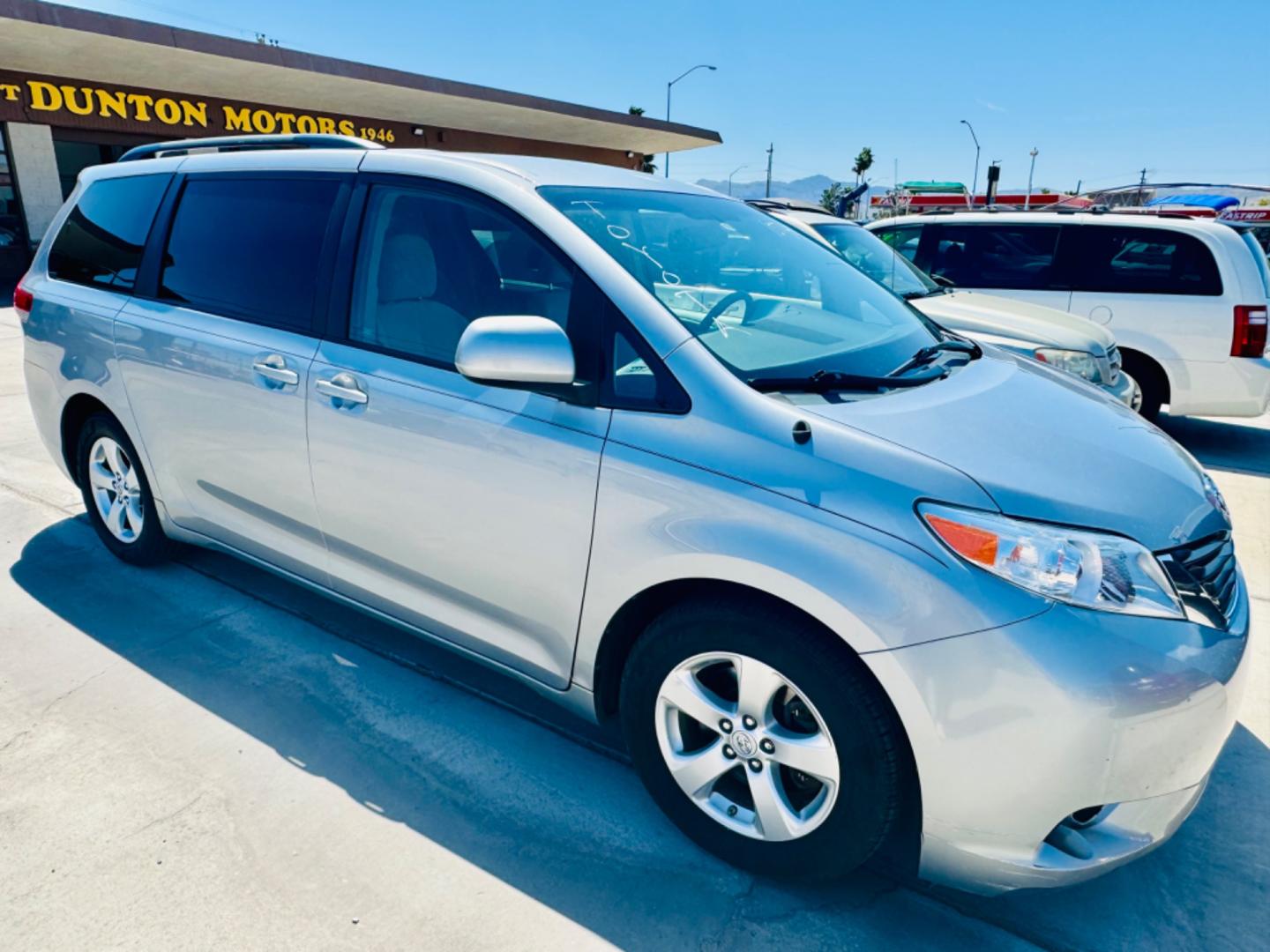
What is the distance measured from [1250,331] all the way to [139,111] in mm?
20208

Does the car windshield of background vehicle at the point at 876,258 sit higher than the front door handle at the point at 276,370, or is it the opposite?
the car windshield of background vehicle at the point at 876,258

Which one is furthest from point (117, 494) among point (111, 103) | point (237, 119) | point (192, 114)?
point (237, 119)

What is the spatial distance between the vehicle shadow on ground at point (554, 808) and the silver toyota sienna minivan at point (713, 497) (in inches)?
7.0

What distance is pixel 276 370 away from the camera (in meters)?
2.86

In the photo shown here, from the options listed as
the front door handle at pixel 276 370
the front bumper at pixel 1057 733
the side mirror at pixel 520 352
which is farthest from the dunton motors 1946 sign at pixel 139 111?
the front bumper at pixel 1057 733

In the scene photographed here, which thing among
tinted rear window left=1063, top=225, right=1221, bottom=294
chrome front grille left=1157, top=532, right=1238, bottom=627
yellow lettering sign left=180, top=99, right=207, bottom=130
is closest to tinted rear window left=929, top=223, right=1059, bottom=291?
tinted rear window left=1063, top=225, right=1221, bottom=294

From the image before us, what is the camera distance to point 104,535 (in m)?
3.99

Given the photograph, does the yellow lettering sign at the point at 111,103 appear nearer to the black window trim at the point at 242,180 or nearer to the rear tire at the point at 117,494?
the rear tire at the point at 117,494

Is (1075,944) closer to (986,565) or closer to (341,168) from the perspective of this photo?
(986,565)

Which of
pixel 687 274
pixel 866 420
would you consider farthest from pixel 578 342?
pixel 866 420

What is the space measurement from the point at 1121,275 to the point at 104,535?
281 inches

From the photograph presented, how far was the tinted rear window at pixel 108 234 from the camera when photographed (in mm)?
3512

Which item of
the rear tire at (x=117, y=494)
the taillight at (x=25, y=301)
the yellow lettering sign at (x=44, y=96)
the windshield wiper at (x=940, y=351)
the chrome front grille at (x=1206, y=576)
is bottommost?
the rear tire at (x=117, y=494)

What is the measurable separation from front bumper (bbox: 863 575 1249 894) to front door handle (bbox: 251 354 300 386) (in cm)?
203
